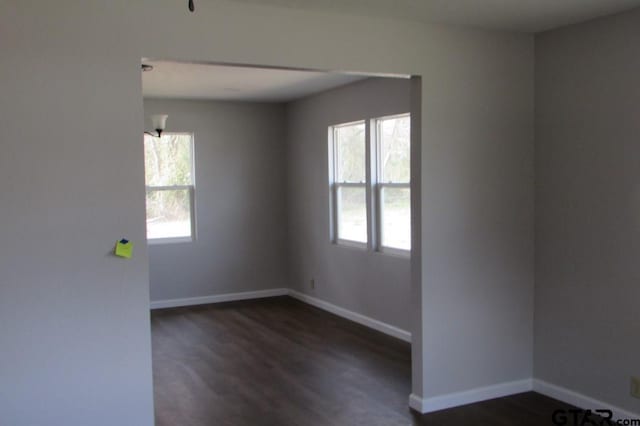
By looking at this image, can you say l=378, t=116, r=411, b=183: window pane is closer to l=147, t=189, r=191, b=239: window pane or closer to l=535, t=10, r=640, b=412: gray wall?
l=535, t=10, r=640, b=412: gray wall

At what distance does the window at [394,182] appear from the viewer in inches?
225

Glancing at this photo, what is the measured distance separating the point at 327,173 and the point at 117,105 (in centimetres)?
397

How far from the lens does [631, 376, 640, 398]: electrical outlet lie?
143 inches

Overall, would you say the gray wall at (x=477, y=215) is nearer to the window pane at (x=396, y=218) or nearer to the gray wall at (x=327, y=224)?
the gray wall at (x=327, y=224)

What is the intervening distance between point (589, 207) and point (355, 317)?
10.3 feet

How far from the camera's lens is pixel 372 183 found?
20.1 ft

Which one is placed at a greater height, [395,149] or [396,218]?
[395,149]

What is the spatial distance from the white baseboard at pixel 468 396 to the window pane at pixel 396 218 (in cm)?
177

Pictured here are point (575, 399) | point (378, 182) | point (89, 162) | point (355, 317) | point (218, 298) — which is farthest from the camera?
point (218, 298)

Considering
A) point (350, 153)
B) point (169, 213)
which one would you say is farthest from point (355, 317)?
point (169, 213)

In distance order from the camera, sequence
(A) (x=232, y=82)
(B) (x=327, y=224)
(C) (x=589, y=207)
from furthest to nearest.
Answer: (B) (x=327, y=224) < (A) (x=232, y=82) < (C) (x=589, y=207)

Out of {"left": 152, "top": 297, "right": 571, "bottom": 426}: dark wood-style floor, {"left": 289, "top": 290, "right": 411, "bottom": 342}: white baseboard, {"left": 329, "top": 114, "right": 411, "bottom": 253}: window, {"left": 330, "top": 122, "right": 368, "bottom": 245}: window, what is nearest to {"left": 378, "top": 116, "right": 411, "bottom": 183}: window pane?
{"left": 329, "top": 114, "right": 411, "bottom": 253}: window

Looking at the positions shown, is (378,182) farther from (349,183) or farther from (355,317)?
(355,317)

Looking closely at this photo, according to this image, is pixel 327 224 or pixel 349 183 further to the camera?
pixel 327 224
